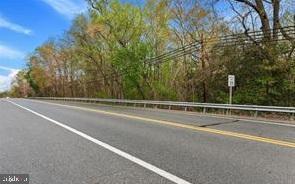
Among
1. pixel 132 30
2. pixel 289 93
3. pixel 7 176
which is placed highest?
pixel 132 30

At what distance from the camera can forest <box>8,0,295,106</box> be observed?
2567cm

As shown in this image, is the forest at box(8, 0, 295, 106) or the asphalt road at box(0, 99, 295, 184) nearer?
the asphalt road at box(0, 99, 295, 184)

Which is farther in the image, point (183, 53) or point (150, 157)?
point (183, 53)

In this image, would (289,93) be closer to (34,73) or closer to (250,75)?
(250,75)

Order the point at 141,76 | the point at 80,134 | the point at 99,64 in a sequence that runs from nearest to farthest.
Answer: the point at 80,134 → the point at 141,76 → the point at 99,64

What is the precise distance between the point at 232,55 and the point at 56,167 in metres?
23.3

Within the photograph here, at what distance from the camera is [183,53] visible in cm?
3700

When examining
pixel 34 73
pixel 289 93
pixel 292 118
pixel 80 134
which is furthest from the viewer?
pixel 34 73

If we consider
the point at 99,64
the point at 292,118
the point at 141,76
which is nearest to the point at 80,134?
the point at 292,118

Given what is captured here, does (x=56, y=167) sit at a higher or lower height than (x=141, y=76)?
lower

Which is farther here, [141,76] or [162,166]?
[141,76]

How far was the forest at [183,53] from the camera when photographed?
25672 mm

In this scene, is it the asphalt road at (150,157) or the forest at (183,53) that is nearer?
the asphalt road at (150,157)

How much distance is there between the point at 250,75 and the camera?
89.5 feet
